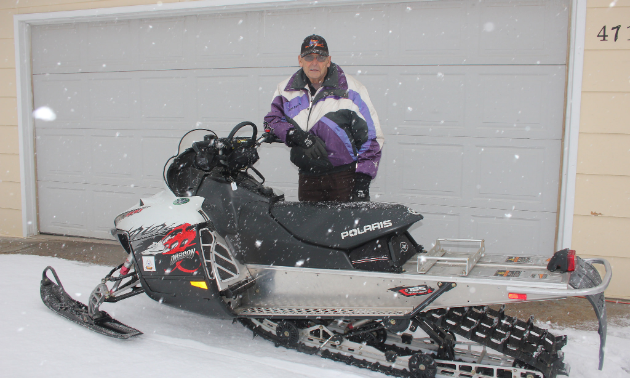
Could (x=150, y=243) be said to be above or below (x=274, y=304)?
above

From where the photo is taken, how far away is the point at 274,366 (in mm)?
2473

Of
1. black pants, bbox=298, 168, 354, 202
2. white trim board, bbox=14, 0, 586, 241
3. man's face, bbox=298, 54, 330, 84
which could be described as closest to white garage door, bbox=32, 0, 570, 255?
white trim board, bbox=14, 0, 586, 241

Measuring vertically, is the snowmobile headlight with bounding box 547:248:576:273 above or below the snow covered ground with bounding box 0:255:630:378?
above

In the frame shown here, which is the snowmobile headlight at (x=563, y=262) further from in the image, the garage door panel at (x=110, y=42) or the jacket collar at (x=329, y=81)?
the garage door panel at (x=110, y=42)

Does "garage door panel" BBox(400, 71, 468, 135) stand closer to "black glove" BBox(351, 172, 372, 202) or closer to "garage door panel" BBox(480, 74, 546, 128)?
"garage door panel" BBox(480, 74, 546, 128)

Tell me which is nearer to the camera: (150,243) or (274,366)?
(274,366)

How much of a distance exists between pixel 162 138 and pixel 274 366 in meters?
3.34

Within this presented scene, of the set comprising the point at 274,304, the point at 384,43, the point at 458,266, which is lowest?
the point at 274,304

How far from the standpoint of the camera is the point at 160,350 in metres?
2.61

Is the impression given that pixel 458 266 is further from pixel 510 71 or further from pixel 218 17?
pixel 218 17

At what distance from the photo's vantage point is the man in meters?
2.92

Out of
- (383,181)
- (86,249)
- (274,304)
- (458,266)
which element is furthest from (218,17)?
(458,266)

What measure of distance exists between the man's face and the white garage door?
1.47 metres

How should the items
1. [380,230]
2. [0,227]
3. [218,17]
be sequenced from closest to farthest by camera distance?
[380,230], [218,17], [0,227]
